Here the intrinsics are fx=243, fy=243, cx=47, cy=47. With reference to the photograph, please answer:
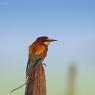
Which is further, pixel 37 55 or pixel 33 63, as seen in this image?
pixel 37 55

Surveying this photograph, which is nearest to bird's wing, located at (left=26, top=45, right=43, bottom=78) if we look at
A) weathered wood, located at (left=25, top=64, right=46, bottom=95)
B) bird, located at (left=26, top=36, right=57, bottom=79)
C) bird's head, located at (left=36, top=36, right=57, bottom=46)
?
bird, located at (left=26, top=36, right=57, bottom=79)

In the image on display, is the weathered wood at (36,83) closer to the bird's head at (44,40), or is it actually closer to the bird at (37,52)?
the bird at (37,52)

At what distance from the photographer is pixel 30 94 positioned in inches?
180

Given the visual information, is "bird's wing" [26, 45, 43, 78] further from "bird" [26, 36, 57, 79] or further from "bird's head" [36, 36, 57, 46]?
"bird's head" [36, 36, 57, 46]

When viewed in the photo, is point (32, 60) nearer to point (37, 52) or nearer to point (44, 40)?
point (37, 52)

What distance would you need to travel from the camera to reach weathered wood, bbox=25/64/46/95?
4.59 meters

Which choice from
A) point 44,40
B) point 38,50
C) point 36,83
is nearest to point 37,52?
point 38,50

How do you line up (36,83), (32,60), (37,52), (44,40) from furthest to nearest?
(44,40) → (37,52) → (32,60) → (36,83)

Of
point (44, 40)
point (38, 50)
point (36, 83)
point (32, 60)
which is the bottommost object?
point (36, 83)

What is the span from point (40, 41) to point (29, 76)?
5.56 feet

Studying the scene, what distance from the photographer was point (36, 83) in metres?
4.80

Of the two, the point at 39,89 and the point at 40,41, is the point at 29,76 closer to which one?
the point at 39,89

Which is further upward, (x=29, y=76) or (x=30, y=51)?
(x=30, y=51)

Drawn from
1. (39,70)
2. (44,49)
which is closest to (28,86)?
(39,70)
